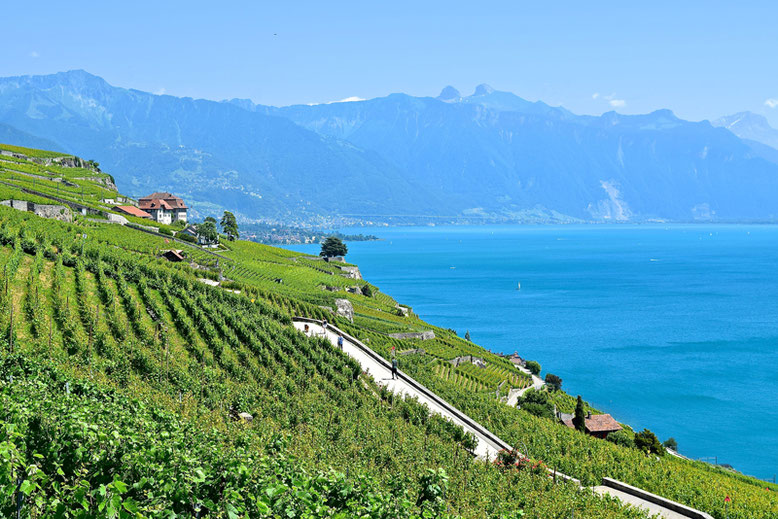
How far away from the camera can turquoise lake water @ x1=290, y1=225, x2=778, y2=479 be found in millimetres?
63656

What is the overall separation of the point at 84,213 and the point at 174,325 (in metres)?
50.6

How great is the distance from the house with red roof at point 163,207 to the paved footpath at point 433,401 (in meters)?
76.7

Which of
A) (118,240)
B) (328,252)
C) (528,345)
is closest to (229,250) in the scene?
(118,240)

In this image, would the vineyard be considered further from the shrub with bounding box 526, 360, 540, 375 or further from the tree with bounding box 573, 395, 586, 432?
the shrub with bounding box 526, 360, 540, 375

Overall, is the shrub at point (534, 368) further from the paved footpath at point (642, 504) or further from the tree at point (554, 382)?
the paved footpath at point (642, 504)

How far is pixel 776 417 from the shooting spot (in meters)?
65.2

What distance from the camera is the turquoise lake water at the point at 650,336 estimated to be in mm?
63656

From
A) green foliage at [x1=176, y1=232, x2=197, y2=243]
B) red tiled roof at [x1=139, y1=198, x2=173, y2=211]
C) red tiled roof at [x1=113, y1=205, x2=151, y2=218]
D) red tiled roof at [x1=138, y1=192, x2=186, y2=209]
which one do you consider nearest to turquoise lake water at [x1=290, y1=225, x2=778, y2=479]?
green foliage at [x1=176, y1=232, x2=197, y2=243]

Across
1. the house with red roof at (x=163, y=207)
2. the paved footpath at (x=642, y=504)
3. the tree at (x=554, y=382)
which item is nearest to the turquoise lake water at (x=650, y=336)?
the tree at (x=554, y=382)

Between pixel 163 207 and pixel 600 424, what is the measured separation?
91.8 m

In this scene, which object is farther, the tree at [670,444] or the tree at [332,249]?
the tree at [332,249]

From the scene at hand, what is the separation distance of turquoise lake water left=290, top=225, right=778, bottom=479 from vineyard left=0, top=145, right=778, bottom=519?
31.6 metres

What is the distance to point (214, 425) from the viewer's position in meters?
18.3

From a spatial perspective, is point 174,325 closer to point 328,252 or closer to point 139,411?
point 139,411
